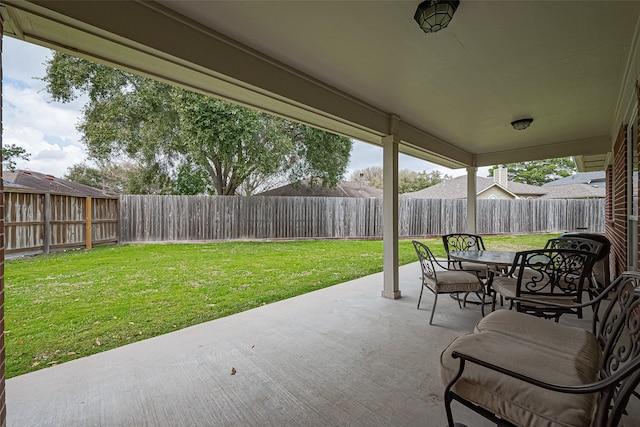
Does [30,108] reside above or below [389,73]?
above

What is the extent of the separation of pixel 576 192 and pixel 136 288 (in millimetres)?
20880

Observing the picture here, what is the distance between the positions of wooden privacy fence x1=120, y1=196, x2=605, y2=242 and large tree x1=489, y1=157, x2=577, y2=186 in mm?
10008

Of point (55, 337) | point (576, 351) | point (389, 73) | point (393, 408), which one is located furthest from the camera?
point (55, 337)

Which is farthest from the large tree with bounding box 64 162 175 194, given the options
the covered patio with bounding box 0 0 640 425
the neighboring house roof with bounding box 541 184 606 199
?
the neighboring house roof with bounding box 541 184 606 199

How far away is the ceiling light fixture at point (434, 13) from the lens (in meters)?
1.65

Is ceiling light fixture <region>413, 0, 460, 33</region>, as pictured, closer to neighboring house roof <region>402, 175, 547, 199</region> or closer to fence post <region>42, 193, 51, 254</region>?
fence post <region>42, 193, 51, 254</region>

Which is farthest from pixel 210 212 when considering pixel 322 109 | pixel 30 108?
pixel 322 109

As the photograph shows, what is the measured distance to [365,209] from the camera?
1023cm

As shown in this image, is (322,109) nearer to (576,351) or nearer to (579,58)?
(579,58)

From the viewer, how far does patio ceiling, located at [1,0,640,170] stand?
1.71 metres

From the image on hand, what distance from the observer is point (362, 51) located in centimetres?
224

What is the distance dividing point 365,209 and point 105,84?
855 centimetres

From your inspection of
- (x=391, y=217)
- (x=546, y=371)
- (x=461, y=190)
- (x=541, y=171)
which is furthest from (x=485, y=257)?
(x=541, y=171)

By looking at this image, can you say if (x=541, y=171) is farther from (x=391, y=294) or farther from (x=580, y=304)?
(x=580, y=304)
